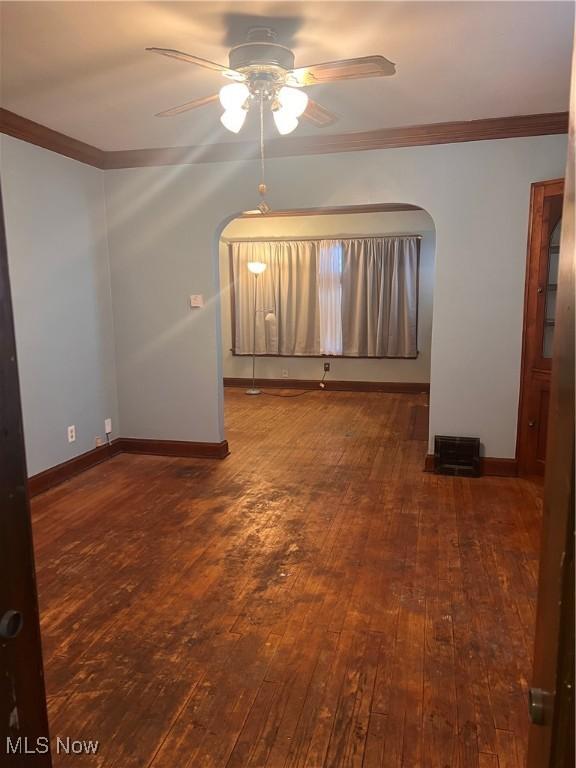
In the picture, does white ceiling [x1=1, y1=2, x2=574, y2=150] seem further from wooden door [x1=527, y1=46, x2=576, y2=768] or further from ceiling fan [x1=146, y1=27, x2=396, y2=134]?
wooden door [x1=527, y1=46, x2=576, y2=768]

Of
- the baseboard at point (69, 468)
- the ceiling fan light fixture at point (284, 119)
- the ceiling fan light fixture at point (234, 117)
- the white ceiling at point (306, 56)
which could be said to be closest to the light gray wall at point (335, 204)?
the baseboard at point (69, 468)

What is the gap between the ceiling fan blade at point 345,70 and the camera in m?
2.10

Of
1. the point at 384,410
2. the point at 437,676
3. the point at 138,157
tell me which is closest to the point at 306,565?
the point at 437,676

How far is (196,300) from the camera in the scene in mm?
4520

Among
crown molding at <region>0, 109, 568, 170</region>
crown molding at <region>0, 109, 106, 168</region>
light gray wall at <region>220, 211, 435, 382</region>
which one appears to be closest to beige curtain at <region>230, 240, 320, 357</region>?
light gray wall at <region>220, 211, 435, 382</region>

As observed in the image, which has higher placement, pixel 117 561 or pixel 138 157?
pixel 138 157

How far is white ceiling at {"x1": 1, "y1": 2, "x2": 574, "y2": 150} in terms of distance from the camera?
87.4 inches

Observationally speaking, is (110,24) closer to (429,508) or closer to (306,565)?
(306,565)

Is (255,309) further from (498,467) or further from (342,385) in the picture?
(498,467)

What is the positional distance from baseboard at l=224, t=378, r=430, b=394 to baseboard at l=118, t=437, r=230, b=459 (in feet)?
10.5

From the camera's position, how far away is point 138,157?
434 cm

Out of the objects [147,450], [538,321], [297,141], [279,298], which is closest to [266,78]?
[297,141]

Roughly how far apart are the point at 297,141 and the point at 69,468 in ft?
9.94

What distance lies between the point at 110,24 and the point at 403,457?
12.0ft
